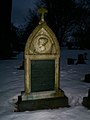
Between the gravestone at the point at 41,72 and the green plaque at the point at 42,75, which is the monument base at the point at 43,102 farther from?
the green plaque at the point at 42,75

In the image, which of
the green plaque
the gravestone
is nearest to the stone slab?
the gravestone

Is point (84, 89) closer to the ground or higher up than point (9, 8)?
closer to the ground

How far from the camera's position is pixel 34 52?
15.9ft

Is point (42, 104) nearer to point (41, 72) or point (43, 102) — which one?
point (43, 102)

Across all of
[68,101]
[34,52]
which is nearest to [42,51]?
[34,52]

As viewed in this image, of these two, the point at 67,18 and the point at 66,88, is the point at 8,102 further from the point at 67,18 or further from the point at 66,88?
the point at 67,18

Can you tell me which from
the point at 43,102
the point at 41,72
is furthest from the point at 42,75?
the point at 43,102

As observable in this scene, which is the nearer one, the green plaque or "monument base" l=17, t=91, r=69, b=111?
"monument base" l=17, t=91, r=69, b=111

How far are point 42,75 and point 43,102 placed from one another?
2.08 feet

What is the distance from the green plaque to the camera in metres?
4.94

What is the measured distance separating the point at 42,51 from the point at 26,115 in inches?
59.5

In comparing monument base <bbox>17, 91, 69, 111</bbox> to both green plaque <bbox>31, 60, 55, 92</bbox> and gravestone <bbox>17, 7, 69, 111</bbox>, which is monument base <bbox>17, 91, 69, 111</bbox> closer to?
gravestone <bbox>17, 7, 69, 111</bbox>

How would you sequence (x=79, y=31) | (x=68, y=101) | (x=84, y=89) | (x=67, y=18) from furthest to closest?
(x=79, y=31) < (x=67, y=18) < (x=84, y=89) < (x=68, y=101)

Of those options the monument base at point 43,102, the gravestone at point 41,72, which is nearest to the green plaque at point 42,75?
the gravestone at point 41,72
